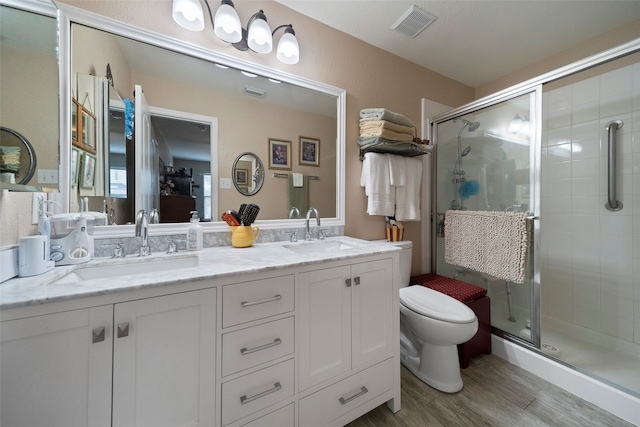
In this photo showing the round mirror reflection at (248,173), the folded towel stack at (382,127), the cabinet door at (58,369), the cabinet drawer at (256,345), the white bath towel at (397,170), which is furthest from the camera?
the white bath towel at (397,170)

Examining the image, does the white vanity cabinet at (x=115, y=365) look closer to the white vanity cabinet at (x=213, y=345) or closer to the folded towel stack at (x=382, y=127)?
the white vanity cabinet at (x=213, y=345)

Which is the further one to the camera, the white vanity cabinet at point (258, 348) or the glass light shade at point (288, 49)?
the glass light shade at point (288, 49)

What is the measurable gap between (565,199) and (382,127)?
1.76m

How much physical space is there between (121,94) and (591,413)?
2.86 meters

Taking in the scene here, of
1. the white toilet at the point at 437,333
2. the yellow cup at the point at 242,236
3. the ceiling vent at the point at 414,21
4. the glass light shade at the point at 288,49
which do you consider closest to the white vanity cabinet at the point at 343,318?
the white toilet at the point at 437,333

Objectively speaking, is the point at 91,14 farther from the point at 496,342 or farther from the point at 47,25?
the point at 496,342

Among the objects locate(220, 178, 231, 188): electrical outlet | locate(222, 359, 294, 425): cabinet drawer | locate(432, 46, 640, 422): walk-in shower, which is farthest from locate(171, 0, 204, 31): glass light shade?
locate(432, 46, 640, 422): walk-in shower

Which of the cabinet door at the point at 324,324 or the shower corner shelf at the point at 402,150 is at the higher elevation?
the shower corner shelf at the point at 402,150

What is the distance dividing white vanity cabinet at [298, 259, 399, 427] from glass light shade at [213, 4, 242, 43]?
136 cm

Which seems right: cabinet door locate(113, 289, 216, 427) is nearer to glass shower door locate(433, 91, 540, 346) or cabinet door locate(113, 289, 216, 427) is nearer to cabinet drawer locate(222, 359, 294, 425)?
cabinet drawer locate(222, 359, 294, 425)

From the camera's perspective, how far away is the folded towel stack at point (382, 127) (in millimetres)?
1691

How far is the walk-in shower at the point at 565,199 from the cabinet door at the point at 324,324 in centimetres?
138

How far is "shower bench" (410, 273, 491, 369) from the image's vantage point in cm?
160

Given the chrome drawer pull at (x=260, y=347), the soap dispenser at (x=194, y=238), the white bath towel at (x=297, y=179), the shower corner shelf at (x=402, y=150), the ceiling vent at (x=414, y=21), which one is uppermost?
the ceiling vent at (x=414, y=21)
